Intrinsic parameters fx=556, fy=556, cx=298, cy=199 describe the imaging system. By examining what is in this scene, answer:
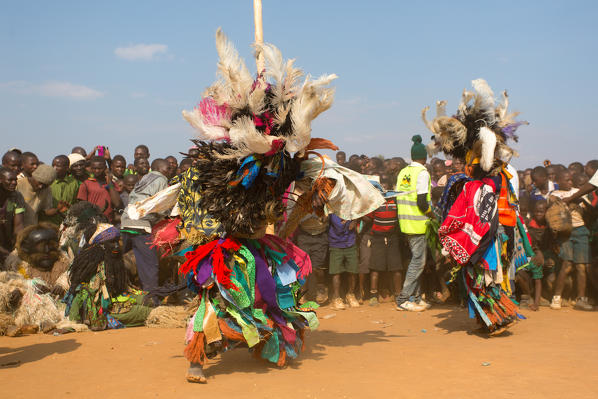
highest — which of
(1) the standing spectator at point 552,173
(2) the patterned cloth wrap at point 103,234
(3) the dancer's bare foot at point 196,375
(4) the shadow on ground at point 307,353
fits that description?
(1) the standing spectator at point 552,173

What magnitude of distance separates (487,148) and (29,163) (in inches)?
297

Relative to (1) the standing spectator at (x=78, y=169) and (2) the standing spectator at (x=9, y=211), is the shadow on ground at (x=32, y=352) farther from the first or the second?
(1) the standing spectator at (x=78, y=169)

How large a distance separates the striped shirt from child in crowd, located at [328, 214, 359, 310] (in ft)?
1.29

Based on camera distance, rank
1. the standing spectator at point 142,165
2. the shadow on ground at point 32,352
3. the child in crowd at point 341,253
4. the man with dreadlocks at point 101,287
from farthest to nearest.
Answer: the standing spectator at point 142,165 < the child in crowd at point 341,253 < the man with dreadlocks at point 101,287 < the shadow on ground at point 32,352


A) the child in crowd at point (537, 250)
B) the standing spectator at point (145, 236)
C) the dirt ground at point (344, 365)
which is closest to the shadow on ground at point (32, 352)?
the dirt ground at point (344, 365)

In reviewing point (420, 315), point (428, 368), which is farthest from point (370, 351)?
point (420, 315)

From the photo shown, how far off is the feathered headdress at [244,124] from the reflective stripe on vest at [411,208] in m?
3.97

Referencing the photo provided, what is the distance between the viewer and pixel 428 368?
16.8 ft

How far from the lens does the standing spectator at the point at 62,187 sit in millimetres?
9555

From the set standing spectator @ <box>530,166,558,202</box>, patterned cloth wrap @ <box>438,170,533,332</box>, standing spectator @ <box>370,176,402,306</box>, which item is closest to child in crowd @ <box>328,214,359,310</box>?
standing spectator @ <box>370,176,402,306</box>

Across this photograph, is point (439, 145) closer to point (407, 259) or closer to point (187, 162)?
point (407, 259)

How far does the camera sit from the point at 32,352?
6129 mm

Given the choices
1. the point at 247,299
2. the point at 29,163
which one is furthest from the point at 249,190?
the point at 29,163

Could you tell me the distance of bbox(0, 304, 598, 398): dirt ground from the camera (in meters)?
4.56
